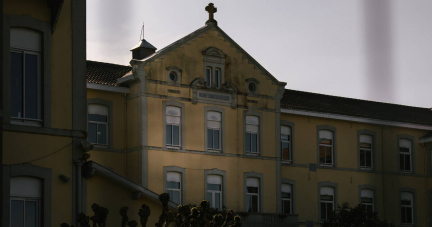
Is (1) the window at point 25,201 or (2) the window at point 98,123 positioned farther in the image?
(2) the window at point 98,123

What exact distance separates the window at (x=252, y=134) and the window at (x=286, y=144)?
2.28 meters

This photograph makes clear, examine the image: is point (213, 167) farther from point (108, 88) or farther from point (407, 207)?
point (407, 207)

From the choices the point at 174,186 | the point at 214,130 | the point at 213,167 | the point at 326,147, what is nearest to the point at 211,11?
the point at 214,130

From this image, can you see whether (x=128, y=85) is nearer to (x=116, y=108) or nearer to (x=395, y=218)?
(x=116, y=108)

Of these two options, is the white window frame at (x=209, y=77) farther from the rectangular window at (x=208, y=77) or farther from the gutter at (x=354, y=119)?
the gutter at (x=354, y=119)

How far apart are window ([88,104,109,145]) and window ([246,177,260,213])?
309 inches

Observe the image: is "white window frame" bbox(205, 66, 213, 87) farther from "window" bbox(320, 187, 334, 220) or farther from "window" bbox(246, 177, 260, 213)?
"window" bbox(320, 187, 334, 220)

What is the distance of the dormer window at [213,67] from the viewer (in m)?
39.6

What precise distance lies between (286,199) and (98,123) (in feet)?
37.7

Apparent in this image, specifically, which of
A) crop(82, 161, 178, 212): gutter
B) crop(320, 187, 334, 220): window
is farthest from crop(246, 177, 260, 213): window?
crop(82, 161, 178, 212): gutter

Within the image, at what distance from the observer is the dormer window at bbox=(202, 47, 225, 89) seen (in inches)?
1558

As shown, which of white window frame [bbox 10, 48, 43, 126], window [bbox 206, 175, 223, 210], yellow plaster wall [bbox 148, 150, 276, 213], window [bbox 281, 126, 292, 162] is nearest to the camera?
white window frame [bbox 10, 48, 43, 126]

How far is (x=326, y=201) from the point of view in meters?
44.3

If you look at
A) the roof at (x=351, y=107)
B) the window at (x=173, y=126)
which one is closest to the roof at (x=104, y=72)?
the window at (x=173, y=126)
